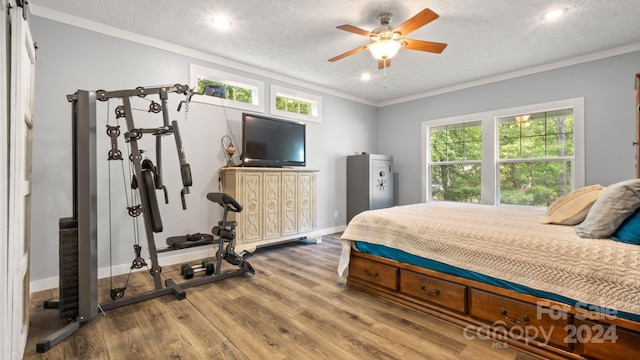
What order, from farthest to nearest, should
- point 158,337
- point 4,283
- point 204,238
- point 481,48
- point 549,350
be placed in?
point 481,48 → point 204,238 → point 158,337 → point 549,350 → point 4,283

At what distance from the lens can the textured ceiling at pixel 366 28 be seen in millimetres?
2734

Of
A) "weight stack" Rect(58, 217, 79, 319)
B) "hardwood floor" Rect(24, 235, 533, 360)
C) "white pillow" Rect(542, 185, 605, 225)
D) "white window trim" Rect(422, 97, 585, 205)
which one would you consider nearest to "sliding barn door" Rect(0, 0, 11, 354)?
"hardwood floor" Rect(24, 235, 533, 360)

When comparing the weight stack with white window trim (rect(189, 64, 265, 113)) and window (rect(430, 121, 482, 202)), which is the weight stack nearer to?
white window trim (rect(189, 64, 265, 113))

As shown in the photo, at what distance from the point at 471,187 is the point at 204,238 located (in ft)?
14.6

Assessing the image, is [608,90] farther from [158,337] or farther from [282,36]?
[158,337]

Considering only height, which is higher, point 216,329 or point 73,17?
point 73,17

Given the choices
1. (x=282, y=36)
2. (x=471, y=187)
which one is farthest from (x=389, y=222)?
(x=471, y=187)

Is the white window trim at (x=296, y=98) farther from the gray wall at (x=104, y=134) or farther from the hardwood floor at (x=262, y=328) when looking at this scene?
the hardwood floor at (x=262, y=328)

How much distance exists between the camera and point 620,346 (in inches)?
58.5

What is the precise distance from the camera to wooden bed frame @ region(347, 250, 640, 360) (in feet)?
5.00

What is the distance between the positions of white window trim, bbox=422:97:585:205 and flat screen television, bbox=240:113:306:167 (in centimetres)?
253

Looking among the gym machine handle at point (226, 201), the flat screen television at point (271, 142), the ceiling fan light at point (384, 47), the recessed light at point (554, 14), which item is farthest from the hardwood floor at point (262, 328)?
the recessed light at point (554, 14)

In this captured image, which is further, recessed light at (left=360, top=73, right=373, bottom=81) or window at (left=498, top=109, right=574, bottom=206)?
recessed light at (left=360, top=73, right=373, bottom=81)

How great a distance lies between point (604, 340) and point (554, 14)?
297 cm
